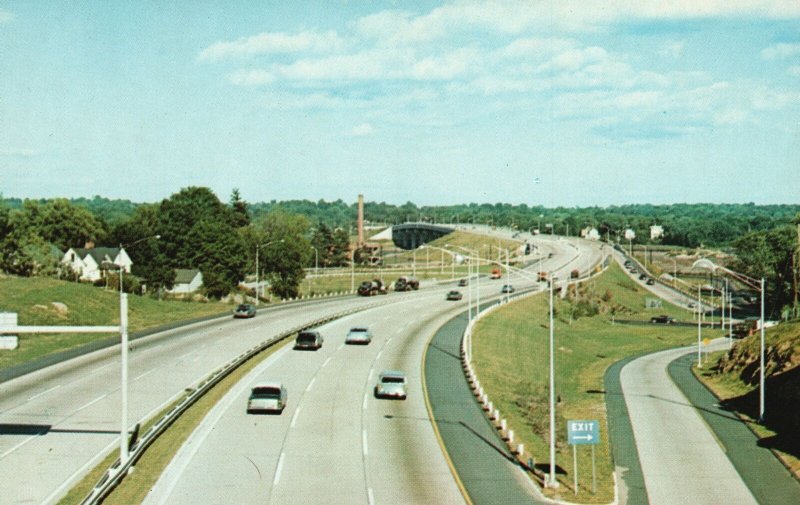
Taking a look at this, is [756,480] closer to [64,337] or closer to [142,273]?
[64,337]

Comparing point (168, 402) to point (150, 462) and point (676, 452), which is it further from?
point (676, 452)

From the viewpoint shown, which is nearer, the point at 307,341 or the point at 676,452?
the point at 676,452

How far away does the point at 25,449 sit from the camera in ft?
111

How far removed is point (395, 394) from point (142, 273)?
9022 cm

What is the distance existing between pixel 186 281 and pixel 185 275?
1394mm

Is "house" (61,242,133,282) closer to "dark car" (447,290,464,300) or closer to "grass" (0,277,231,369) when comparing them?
"grass" (0,277,231,369)

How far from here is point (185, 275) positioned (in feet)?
409

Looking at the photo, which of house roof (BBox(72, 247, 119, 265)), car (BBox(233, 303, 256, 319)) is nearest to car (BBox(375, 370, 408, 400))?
car (BBox(233, 303, 256, 319))

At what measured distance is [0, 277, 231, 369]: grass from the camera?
63906 millimetres

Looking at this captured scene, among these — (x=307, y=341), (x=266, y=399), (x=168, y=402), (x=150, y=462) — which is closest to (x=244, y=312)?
(x=307, y=341)

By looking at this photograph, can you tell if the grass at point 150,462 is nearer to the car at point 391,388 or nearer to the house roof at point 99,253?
the car at point 391,388

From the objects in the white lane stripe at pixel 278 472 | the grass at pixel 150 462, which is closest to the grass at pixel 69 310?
the grass at pixel 150 462

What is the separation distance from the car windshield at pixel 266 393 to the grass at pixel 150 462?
2.79 m

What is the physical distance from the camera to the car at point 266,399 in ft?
135
